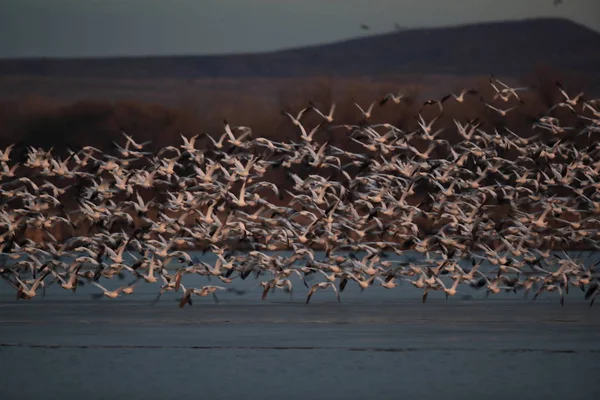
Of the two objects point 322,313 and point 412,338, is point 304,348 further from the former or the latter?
point 322,313

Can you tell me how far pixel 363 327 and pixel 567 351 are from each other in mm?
5339

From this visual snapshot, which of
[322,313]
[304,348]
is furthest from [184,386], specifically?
[322,313]

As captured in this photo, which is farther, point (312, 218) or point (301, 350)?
point (312, 218)

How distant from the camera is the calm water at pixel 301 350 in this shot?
77.0ft

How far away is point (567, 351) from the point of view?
27.0m

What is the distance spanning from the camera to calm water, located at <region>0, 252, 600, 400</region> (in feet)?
77.0

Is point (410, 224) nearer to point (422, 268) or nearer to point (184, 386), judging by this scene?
point (422, 268)

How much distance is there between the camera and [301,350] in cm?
2752

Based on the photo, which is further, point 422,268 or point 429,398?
point 422,268

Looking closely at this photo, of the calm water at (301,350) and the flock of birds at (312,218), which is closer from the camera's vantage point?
the calm water at (301,350)

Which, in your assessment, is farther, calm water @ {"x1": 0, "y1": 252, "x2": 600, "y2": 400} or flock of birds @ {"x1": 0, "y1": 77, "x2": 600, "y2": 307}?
flock of birds @ {"x1": 0, "y1": 77, "x2": 600, "y2": 307}

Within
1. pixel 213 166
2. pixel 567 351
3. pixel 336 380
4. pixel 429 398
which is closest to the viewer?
pixel 429 398

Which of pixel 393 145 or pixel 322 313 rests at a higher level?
pixel 393 145

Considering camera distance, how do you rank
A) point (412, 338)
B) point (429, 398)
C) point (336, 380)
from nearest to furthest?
point (429, 398)
point (336, 380)
point (412, 338)
